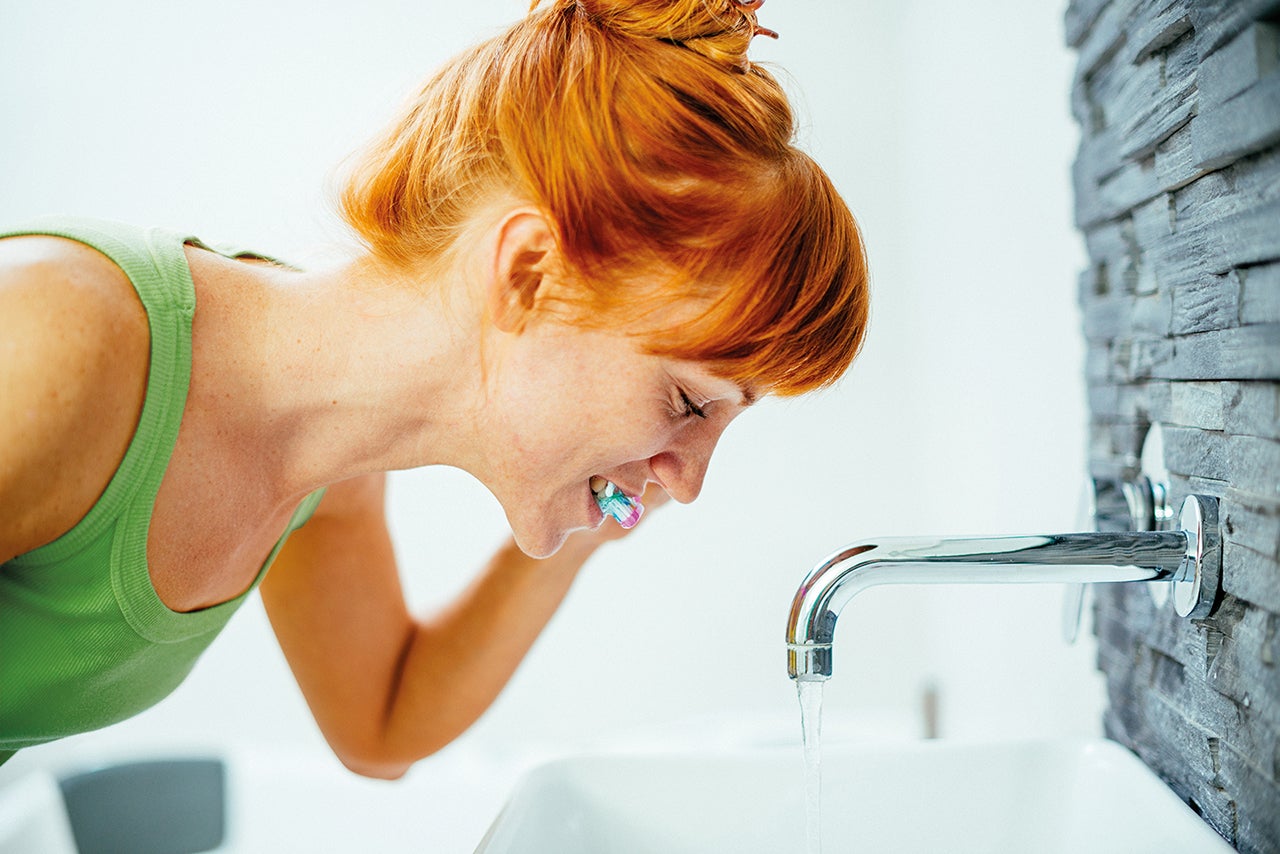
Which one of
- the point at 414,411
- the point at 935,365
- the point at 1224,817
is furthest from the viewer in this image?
the point at 935,365

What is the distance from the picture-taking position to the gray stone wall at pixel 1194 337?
56 centimetres

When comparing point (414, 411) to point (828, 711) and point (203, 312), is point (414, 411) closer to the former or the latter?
point (203, 312)

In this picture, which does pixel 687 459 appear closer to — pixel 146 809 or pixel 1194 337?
pixel 1194 337

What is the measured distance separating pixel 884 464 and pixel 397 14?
1.11m

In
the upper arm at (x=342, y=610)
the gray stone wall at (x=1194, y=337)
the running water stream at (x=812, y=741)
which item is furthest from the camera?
the upper arm at (x=342, y=610)

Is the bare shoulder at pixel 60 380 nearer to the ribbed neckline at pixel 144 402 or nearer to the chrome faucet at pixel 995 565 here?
the ribbed neckline at pixel 144 402

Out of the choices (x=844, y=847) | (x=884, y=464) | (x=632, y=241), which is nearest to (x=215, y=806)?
(x=884, y=464)

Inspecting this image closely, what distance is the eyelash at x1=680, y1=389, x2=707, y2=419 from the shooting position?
0.73 metres

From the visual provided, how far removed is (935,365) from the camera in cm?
168

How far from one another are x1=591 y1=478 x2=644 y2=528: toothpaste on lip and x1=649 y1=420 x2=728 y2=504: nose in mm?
36

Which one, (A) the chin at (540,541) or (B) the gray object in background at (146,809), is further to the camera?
(B) the gray object in background at (146,809)

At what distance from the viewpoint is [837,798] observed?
0.80 metres

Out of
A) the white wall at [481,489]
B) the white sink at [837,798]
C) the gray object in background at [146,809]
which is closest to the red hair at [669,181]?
the white sink at [837,798]

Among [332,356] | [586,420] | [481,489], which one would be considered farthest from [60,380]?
[481,489]
